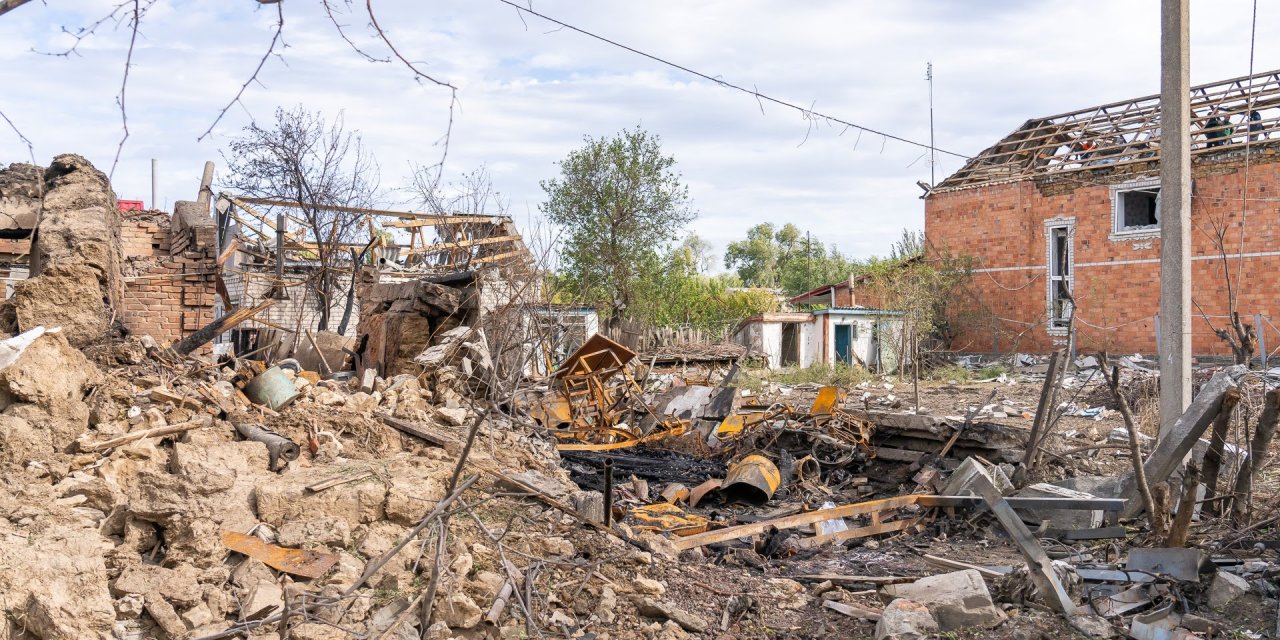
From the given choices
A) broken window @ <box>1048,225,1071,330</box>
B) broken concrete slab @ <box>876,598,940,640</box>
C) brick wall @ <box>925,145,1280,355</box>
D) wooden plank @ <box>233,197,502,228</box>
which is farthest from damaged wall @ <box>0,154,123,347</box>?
broken window @ <box>1048,225,1071,330</box>

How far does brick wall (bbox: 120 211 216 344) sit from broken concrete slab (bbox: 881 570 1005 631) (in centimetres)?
796

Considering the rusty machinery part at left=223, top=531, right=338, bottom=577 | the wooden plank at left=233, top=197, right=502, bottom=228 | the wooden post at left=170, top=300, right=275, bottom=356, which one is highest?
the wooden plank at left=233, top=197, right=502, bottom=228

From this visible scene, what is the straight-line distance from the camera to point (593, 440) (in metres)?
12.3

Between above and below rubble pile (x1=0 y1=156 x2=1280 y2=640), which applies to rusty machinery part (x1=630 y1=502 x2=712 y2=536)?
below

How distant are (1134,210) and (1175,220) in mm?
16828

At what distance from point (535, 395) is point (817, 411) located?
4091 millimetres

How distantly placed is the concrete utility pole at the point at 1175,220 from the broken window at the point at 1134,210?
15.8 metres

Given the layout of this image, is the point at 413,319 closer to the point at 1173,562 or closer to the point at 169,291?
the point at 169,291

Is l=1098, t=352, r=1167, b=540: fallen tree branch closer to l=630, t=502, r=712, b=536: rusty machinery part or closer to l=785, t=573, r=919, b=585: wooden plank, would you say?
l=785, t=573, r=919, b=585: wooden plank

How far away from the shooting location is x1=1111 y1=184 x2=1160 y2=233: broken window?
21094 millimetres

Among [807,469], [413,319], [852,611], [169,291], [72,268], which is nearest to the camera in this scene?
[852,611]

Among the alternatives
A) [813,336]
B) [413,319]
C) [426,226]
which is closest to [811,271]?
[813,336]

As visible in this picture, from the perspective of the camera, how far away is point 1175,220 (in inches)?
267

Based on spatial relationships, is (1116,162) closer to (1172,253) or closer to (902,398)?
(902,398)
